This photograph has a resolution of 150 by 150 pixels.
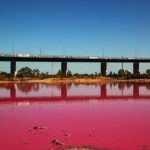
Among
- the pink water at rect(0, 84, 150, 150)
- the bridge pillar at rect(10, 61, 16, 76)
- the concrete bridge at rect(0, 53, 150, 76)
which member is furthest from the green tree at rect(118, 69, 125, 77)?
the pink water at rect(0, 84, 150, 150)

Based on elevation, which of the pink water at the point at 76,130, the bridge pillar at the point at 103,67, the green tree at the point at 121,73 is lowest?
the pink water at the point at 76,130

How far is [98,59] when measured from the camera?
9969 cm

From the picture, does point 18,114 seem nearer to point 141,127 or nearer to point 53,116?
point 53,116

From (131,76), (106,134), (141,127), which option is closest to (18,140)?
(106,134)

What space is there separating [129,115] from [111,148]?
794 centimetres

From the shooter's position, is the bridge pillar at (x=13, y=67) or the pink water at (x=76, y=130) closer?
the pink water at (x=76, y=130)

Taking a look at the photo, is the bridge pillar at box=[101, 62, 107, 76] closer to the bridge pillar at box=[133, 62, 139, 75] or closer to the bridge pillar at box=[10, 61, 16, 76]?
the bridge pillar at box=[133, 62, 139, 75]

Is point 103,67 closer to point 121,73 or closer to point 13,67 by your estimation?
point 121,73

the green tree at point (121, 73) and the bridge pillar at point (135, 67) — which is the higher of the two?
the bridge pillar at point (135, 67)

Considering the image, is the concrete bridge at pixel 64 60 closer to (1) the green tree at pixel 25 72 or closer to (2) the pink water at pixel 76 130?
(1) the green tree at pixel 25 72

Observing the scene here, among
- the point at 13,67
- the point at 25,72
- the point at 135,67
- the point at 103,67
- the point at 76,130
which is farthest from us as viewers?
the point at 135,67

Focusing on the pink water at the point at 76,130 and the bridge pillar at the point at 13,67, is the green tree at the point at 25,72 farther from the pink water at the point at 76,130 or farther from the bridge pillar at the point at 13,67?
the pink water at the point at 76,130

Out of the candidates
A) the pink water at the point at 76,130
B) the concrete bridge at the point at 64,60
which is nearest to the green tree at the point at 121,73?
the concrete bridge at the point at 64,60

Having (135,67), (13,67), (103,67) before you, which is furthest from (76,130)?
(135,67)
